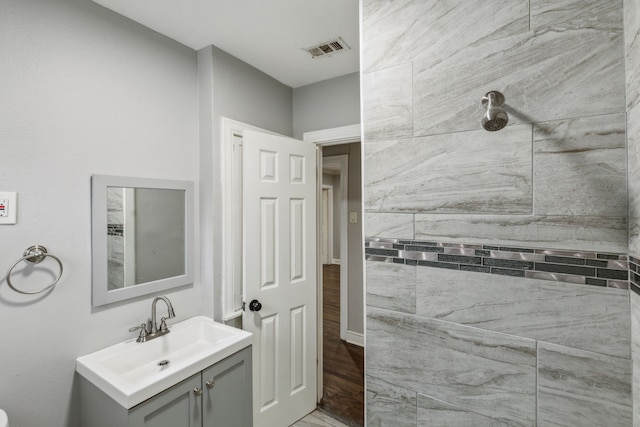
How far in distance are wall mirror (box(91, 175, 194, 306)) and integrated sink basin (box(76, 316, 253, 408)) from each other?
0.25 meters

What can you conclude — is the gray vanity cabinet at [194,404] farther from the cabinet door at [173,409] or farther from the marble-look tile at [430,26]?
the marble-look tile at [430,26]

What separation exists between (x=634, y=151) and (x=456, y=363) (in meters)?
0.83

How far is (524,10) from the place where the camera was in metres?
0.93

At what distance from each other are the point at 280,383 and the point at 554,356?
1618 millimetres

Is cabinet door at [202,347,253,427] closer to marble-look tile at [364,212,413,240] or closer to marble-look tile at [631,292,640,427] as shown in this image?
marble-look tile at [364,212,413,240]

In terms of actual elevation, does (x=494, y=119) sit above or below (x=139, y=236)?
above

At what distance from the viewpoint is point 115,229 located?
1.44 meters

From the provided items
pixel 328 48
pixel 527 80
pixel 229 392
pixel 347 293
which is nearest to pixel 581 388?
pixel 527 80

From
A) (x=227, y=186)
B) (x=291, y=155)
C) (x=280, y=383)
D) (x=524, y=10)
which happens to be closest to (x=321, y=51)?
(x=291, y=155)

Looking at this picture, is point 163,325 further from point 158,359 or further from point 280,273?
point 280,273

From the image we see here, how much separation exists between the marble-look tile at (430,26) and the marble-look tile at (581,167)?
36cm

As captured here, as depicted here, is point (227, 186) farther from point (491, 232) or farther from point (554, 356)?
point (554, 356)

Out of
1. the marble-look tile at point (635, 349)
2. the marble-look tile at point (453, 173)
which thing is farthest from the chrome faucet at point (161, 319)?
the marble-look tile at point (635, 349)

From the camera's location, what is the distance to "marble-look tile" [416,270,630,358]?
2.71 feet
